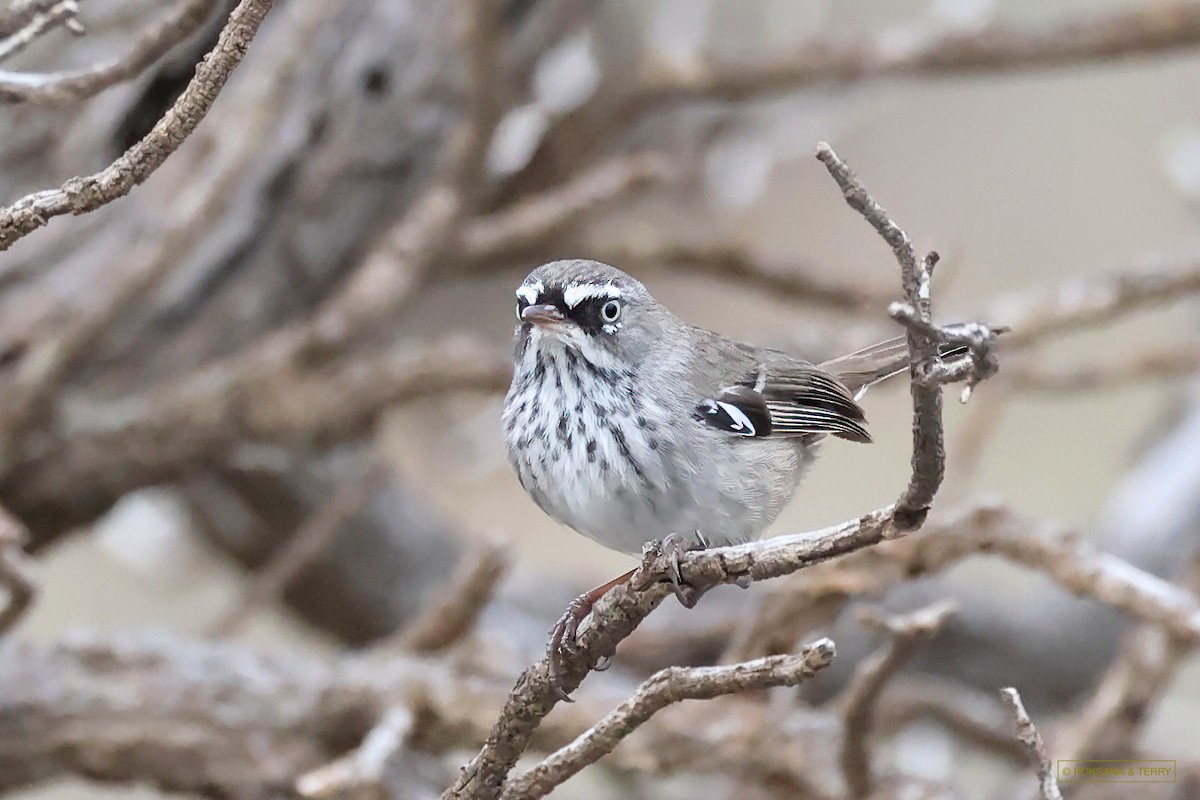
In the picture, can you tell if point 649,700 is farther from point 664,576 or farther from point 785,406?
point 785,406

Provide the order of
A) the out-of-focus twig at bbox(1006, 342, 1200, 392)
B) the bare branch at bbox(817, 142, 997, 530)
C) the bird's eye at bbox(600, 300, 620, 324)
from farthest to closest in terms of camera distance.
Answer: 1. the out-of-focus twig at bbox(1006, 342, 1200, 392)
2. the bird's eye at bbox(600, 300, 620, 324)
3. the bare branch at bbox(817, 142, 997, 530)

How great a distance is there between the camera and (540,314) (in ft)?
6.17

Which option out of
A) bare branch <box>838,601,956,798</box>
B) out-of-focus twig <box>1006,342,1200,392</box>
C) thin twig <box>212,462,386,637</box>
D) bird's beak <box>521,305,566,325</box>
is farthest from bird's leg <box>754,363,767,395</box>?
out-of-focus twig <box>1006,342,1200,392</box>

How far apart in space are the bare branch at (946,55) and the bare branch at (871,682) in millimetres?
2180

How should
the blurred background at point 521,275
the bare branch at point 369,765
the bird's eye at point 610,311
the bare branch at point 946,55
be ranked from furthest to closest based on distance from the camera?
1. the bare branch at point 946,55
2. the blurred background at point 521,275
3. the bare branch at point 369,765
4. the bird's eye at point 610,311

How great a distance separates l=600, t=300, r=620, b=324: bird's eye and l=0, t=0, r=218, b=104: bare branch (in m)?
0.78

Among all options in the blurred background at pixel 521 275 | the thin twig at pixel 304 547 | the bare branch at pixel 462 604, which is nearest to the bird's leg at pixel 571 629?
the blurred background at pixel 521 275

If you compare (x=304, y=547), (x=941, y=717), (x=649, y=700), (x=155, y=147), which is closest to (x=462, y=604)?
(x=304, y=547)

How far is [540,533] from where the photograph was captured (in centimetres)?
686

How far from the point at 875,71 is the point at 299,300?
2.09 metres

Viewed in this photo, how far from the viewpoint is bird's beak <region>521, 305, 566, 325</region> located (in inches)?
73.8

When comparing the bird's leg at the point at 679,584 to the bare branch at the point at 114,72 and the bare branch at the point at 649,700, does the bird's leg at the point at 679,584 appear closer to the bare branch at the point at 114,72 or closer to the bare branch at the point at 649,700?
the bare branch at the point at 649,700

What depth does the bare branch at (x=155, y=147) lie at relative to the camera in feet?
3.75

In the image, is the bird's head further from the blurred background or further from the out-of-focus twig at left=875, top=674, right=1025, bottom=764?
the out-of-focus twig at left=875, top=674, right=1025, bottom=764
